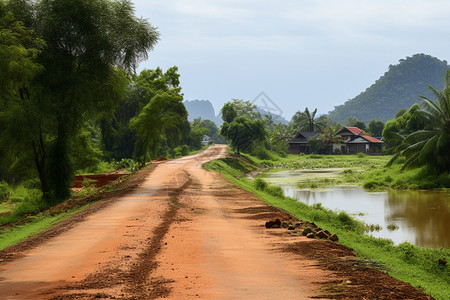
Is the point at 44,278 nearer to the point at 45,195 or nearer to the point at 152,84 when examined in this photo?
the point at 45,195

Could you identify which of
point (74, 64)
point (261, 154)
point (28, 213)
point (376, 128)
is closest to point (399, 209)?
point (74, 64)

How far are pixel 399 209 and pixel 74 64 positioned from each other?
17.8 meters

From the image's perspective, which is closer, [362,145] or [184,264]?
[184,264]

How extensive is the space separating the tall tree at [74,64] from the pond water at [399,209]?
1345 centimetres

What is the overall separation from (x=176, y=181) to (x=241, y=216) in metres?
12.4

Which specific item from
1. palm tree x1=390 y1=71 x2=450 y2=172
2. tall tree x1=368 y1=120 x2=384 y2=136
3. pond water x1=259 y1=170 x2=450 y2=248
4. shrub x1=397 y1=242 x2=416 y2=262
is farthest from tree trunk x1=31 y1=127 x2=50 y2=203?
tall tree x1=368 y1=120 x2=384 y2=136

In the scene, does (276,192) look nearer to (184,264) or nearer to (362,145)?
(184,264)

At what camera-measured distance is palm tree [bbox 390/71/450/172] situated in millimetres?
34312

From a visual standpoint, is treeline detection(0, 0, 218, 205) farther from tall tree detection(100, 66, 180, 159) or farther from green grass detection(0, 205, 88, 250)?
tall tree detection(100, 66, 180, 159)

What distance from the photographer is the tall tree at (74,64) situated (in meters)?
21.0

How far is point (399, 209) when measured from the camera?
2491 cm

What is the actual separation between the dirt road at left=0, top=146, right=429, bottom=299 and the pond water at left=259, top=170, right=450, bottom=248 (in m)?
5.27

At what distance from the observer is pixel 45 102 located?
816 inches

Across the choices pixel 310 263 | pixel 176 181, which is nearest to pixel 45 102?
pixel 176 181
